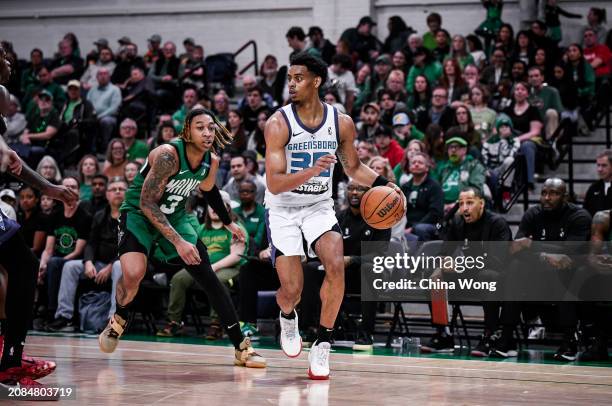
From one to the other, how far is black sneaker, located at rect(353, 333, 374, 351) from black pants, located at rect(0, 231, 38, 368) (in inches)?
164

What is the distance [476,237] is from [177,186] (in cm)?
343

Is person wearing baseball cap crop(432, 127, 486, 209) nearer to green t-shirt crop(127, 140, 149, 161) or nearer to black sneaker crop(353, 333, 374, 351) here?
black sneaker crop(353, 333, 374, 351)

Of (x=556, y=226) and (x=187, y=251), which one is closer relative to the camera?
(x=187, y=251)

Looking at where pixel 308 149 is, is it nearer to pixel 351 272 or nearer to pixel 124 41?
pixel 351 272

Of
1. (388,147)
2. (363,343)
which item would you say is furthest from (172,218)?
(388,147)

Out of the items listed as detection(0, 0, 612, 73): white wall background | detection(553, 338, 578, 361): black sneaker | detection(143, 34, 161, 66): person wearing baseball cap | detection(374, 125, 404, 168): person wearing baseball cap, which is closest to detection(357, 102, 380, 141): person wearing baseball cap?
detection(374, 125, 404, 168): person wearing baseball cap

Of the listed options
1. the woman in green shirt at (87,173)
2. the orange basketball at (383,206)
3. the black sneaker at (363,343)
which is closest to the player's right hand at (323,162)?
the orange basketball at (383,206)

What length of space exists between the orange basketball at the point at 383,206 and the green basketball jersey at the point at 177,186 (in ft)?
4.20

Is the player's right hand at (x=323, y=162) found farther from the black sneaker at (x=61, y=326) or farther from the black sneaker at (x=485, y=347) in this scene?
the black sneaker at (x=61, y=326)

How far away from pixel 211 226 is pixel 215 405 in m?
5.39

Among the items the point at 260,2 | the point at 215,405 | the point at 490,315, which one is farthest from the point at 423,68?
the point at 215,405

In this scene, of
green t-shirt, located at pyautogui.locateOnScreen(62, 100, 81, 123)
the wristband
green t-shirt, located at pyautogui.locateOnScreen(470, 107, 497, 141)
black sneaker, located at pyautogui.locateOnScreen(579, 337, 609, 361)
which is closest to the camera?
the wristband

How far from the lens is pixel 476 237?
9297mm

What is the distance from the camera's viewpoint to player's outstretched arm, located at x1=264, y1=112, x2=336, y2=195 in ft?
20.8
